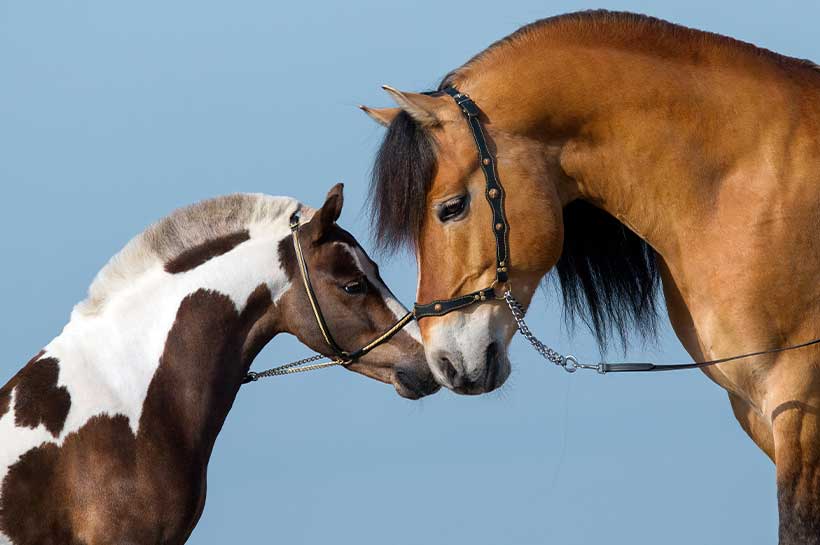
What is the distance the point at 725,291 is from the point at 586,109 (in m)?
0.83

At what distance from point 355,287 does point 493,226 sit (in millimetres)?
1292

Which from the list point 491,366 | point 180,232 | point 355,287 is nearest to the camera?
A: point 491,366

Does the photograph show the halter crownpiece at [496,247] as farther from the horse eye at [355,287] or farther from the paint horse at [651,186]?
the horse eye at [355,287]

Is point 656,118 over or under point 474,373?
over

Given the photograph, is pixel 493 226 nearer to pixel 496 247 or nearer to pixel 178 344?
pixel 496 247

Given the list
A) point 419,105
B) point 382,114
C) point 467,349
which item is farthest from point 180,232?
point 467,349

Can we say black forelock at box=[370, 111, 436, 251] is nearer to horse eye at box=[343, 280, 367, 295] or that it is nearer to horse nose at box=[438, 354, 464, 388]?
horse nose at box=[438, 354, 464, 388]

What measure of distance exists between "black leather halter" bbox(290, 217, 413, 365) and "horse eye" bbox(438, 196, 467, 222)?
1.06 m

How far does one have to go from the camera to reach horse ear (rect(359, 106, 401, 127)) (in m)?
3.70

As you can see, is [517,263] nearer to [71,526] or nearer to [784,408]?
[784,408]

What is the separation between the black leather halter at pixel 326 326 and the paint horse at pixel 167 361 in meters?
0.03

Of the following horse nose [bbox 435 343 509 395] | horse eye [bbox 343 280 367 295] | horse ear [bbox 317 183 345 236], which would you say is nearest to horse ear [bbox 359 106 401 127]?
horse ear [bbox 317 183 345 236]

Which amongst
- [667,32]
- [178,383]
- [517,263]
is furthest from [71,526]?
[667,32]

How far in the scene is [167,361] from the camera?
429cm
